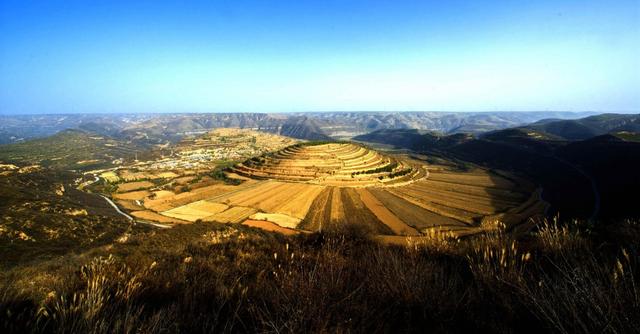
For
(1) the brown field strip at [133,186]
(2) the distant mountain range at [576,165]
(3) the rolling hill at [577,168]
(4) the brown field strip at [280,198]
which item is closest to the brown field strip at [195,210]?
(4) the brown field strip at [280,198]

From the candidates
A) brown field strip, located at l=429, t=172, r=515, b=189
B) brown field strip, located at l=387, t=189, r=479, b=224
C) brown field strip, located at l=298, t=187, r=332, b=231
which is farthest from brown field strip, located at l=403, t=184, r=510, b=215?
brown field strip, located at l=298, t=187, r=332, b=231

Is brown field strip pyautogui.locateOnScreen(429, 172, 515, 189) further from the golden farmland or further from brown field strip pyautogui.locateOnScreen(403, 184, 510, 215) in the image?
brown field strip pyautogui.locateOnScreen(403, 184, 510, 215)

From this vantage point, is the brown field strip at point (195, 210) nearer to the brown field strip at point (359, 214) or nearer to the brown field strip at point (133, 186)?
the brown field strip at point (359, 214)

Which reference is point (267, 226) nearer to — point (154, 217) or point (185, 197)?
point (154, 217)

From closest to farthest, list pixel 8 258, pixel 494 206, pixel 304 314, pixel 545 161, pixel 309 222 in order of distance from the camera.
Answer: pixel 304 314
pixel 8 258
pixel 309 222
pixel 494 206
pixel 545 161

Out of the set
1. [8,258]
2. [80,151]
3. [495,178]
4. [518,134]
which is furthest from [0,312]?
[80,151]

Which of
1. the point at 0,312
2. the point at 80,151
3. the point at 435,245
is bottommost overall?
the point at 80,151

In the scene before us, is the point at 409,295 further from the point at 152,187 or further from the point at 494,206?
the point at 152,187
